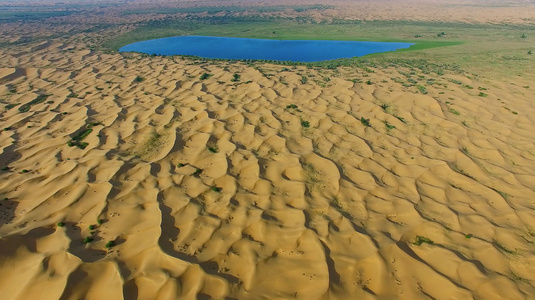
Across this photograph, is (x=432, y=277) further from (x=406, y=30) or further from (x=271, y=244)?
(x=406, y=30)

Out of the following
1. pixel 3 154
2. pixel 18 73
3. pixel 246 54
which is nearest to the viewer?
pixel 3 154

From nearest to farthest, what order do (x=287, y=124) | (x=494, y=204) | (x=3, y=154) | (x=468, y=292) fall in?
(x=468, y=292) → (x=494, y=204) → (x=3, y=154) → (x=287, y=124)

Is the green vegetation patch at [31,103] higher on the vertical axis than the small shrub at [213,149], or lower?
lower

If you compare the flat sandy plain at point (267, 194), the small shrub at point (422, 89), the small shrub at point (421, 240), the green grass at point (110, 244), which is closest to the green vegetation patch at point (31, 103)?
the flat sandy plain at point (267, 194)

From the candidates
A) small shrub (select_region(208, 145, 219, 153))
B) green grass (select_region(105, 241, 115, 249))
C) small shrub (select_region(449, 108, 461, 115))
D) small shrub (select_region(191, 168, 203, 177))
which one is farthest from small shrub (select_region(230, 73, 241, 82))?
green grass (select_region(105, 241, 115, 249))

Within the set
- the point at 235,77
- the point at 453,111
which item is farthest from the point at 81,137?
the point at 453,111

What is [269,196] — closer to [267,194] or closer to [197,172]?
[267,194]

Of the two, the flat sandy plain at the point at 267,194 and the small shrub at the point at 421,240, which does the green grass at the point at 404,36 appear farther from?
the small shrub at the point at 421,240

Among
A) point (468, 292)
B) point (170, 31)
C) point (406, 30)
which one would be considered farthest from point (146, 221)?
point (406, 30)
